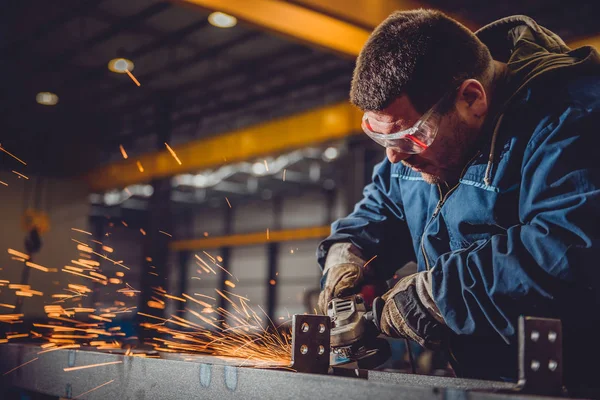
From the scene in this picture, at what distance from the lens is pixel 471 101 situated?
65.3 inches

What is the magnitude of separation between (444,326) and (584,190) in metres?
0.48

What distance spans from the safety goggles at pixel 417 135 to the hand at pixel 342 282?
0.47 meters

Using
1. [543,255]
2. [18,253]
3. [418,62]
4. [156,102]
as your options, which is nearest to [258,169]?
[156,102]

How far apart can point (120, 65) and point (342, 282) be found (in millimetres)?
5879

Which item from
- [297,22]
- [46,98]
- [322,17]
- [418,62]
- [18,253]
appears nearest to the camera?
[418,62]

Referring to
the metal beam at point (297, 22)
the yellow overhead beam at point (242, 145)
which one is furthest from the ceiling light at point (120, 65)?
the metal beam at point (297, 22)

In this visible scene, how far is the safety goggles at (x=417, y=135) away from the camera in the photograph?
1.65m

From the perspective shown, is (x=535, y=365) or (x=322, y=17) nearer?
(x=535, y=365)

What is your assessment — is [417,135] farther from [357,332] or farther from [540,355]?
[540,355]

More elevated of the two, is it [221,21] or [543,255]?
[221,21]

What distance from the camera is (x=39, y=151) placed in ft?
26.2

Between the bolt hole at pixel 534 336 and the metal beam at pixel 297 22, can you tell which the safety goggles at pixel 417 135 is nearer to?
the bolt hole at pixel 534 336

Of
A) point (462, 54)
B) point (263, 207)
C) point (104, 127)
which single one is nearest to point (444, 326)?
point (462, 54)

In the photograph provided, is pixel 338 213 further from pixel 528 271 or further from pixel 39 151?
pixel 528 271
